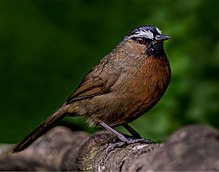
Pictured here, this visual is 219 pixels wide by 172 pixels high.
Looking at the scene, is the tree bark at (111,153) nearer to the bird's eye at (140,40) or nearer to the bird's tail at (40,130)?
the bird's tail at (40,130)

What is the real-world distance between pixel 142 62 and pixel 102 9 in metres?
2.05

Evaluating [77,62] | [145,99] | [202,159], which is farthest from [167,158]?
[77,62]

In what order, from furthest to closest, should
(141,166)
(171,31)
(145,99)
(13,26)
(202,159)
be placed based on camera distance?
1. (13,26)
2. (171,31)
3. (145,99)
4. (141,166)
5. (202,159)

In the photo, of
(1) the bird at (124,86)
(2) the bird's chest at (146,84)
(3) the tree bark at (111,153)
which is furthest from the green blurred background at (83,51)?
(2) the bird's chest at (146,84)

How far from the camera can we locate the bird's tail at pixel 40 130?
5.88 meters

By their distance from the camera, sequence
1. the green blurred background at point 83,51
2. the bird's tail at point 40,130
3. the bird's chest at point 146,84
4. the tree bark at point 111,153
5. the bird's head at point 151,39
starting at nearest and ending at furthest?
the tree bark at point 111,153 < the bird's chest at point 146,84 < the bird's head at point 151,39 < the bird's tail at point 40,130 < the green blurred background at point 83,51

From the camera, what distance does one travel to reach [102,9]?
7.53 meters

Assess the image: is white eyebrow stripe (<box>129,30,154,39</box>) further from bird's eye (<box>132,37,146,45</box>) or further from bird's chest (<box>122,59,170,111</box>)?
bird's chest (<box>122,59,170,111</box>)

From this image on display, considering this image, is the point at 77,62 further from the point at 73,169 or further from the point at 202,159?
the point at 202,159

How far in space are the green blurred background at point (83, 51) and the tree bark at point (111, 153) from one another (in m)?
0.68

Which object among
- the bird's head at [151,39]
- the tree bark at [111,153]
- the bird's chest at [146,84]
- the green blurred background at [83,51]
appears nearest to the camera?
the tree bark at [111,153]

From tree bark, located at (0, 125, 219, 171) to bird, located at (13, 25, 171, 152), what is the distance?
0.19m

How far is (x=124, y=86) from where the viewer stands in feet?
18.1

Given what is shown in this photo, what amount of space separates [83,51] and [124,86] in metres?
2.03
